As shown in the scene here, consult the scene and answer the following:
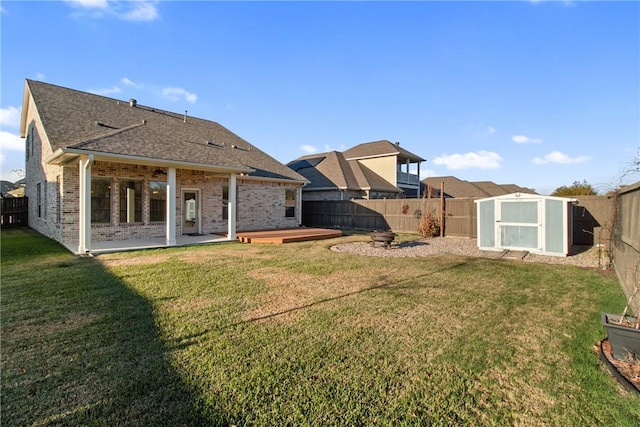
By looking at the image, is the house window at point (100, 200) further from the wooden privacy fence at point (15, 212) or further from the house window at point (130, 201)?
the wooden privacy fence at point (15, 212)

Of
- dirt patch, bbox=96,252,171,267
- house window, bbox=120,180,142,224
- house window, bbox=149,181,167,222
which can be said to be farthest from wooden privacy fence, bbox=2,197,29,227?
dirt patch, bbox=96,252,171,267

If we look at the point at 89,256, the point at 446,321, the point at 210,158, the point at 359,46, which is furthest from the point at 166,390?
the point at 359,46

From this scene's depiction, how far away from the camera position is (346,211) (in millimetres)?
19875

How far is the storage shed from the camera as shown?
10.3 m

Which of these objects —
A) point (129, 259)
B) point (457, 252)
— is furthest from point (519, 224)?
point (129, 259)

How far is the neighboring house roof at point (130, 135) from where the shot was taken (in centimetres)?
1004

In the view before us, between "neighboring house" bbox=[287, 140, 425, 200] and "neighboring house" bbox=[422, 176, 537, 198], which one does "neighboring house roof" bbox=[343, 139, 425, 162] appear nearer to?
"neighboring house" bbox=[287, 140, 425, 200]

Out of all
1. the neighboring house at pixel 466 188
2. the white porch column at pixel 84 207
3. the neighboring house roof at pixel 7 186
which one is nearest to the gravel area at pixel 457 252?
the white porch column at pixel 84 207

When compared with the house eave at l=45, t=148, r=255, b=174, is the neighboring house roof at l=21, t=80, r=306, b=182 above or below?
above

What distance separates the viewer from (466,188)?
3045 cm

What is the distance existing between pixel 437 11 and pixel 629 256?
9303 millimetres

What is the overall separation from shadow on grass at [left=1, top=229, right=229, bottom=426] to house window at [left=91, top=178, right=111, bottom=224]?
20.4 feet

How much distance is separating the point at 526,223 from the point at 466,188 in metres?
20.9

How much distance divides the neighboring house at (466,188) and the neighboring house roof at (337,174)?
25.1 feet
